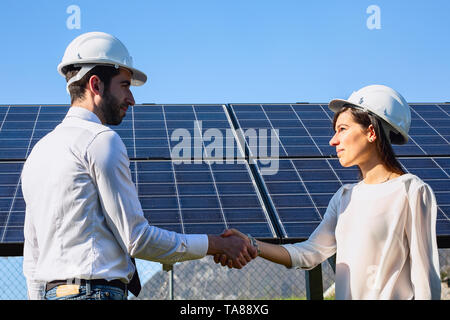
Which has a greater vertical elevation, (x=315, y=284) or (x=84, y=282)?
(x=84, y=282)

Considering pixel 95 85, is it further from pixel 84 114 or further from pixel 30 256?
Answer: pixel 30 256

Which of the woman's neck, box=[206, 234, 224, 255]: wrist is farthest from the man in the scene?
the woman's neck

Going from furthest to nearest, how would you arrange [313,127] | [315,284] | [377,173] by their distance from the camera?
[313,127], [315,284], [377,173]

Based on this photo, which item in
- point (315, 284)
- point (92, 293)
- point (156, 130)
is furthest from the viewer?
point (156, 130)

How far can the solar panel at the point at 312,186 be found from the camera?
777cm

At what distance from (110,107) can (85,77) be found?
0.30 meters

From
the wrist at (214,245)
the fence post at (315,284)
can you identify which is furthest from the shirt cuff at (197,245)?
the fence post at (315,284)

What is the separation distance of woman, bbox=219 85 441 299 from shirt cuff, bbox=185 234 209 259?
857 mm

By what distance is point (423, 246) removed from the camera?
4.45 metres

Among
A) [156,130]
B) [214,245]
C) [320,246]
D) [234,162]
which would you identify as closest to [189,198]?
[234,162]

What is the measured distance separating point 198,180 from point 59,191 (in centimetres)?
470

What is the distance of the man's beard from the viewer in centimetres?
486

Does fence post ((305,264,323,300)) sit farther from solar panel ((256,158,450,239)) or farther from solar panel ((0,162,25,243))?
solar panel ((0,162,25,243))
